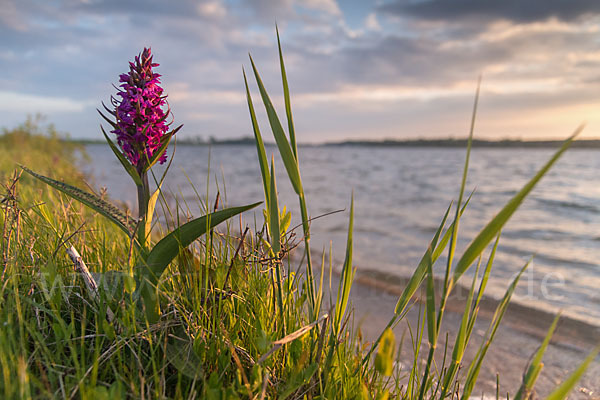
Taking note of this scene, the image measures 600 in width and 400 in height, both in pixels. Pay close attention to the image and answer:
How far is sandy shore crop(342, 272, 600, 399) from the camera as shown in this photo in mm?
2436

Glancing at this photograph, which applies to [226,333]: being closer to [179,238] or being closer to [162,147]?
[179,238]

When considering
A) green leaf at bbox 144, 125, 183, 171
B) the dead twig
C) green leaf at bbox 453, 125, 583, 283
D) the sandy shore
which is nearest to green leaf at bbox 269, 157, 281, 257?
green leaf at bbox 144, 125, 183, 171

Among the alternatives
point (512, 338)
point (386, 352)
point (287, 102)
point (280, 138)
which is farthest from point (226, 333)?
point (512, 338)

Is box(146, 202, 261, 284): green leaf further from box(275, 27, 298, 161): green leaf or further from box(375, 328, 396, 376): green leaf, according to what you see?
box(375, 328, 396, 376): green leaf

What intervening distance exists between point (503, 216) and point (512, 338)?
9.22ft

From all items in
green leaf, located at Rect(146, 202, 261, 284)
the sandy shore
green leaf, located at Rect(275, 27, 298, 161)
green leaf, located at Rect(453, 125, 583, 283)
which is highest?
green leaf, located at Rect(275, 27, 298, 161)

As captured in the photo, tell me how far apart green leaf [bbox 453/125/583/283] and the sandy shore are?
1.52 meters

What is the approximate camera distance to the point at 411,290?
108 centimetres

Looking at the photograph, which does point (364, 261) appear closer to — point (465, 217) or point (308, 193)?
point (465, 217)

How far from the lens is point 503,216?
2.60ft

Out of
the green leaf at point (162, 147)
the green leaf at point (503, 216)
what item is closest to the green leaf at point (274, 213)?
the green leaf at point (162, 147)

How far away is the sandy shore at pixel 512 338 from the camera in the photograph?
244 centimetres

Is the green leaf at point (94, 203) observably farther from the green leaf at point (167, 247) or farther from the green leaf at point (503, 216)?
the green leaf at point (503, 216)

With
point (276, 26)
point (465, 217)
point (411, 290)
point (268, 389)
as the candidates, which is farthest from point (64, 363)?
point (465, 217)
